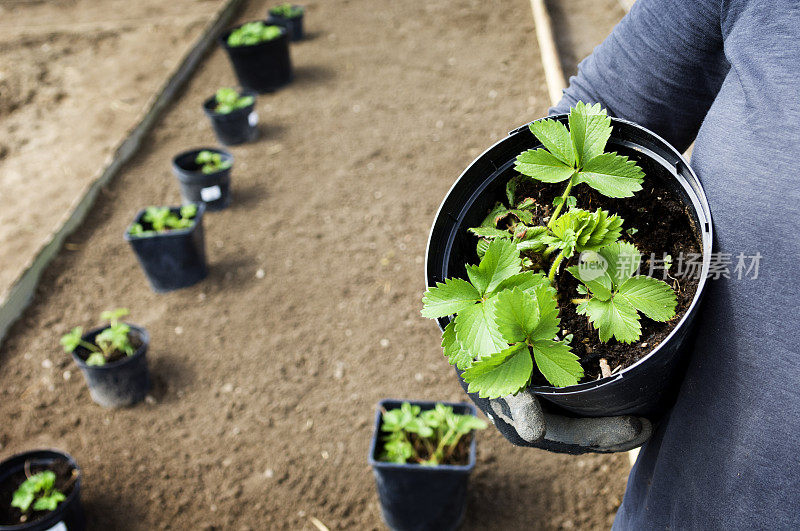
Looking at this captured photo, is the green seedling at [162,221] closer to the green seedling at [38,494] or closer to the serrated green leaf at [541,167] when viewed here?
the green seedling at [38,494]

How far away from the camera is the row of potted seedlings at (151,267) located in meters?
2.27

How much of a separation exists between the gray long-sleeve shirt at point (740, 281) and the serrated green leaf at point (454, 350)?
373 millimetres

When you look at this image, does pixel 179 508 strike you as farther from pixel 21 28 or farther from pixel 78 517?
pixel 21 28

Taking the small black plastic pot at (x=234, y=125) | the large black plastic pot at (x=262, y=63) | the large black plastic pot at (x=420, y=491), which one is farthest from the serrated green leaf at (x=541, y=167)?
the large black plastic pot at (x=262, y=63)

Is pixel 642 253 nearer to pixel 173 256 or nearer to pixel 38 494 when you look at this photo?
pixel 38 494

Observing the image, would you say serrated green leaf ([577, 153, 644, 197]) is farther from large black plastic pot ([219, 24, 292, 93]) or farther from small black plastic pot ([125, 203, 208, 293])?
large black plastic pot ([219, 24, 292, 93])

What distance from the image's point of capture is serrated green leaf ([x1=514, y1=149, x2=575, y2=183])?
2.83 ft

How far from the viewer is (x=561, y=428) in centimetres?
97

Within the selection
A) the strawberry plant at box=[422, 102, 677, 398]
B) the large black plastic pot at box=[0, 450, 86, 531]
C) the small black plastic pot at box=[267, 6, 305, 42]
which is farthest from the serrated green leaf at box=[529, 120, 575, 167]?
the small black plastic pot at box=[267, 6, 305, 42]

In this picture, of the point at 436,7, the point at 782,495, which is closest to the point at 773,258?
the point at 782,495

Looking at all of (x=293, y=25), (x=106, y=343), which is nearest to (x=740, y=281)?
(x=106, y=343)

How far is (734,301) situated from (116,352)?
2592 millimetres

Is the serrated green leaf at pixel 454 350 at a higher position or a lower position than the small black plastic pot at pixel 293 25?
higher

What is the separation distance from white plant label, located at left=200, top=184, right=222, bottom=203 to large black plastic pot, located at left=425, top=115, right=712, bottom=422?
2.99m
